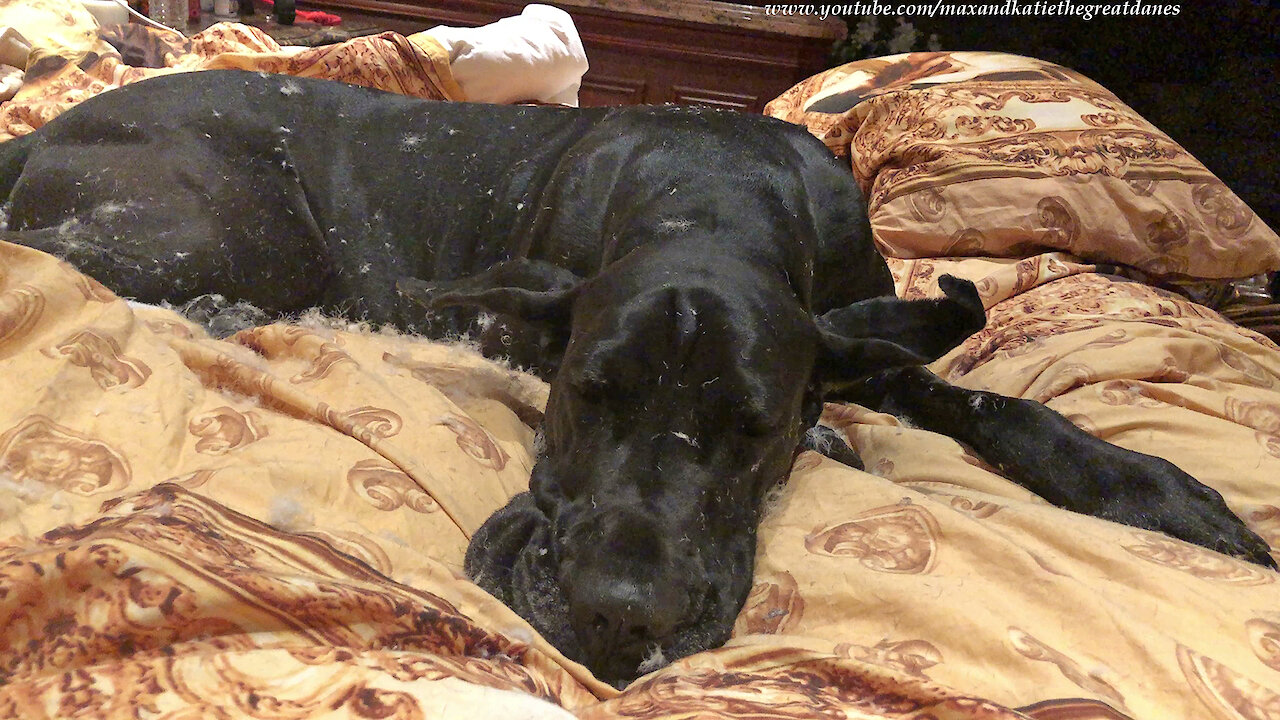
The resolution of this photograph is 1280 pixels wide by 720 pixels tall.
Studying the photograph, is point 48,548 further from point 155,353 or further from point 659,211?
point 659,211

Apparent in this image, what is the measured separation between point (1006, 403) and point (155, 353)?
131 centimetres

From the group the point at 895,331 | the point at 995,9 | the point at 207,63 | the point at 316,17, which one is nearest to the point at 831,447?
the point at 895,331

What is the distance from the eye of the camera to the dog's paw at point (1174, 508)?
3.83ft

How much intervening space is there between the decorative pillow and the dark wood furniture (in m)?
Result: 1.69

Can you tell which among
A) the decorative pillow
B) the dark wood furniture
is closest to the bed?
the decorative pillow

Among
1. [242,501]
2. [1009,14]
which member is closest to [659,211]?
[242,501]

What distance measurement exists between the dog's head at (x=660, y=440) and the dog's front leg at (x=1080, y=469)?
0.23 meters

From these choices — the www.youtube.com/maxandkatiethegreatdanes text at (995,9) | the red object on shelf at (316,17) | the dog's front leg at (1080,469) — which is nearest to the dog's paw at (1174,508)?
the dog's front leg at (1080,469)

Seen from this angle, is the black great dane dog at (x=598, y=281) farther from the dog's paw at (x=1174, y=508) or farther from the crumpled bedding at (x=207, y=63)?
the crumpled bedding at (x=207, y=63)

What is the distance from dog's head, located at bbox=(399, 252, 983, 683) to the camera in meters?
0.94

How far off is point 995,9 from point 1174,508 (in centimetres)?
246

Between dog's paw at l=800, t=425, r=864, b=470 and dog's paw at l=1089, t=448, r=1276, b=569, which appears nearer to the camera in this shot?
dog's paw at l=1089, t=448, r=1276, b=569

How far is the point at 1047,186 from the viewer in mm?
2227

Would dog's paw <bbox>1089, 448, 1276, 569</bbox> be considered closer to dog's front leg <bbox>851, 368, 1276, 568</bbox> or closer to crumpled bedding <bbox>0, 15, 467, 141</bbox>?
dog's front leg <bbox>851, 368, 1276, 568</bbox>
